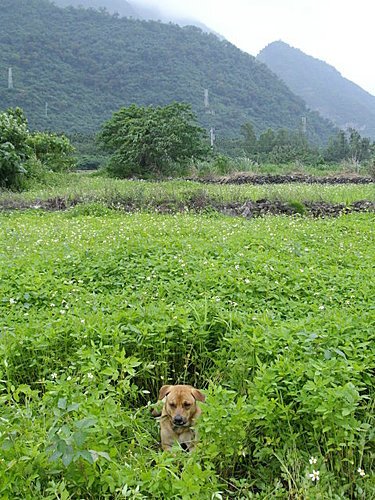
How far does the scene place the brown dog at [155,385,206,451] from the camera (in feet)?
9.95

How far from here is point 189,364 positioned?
3922 millimetres

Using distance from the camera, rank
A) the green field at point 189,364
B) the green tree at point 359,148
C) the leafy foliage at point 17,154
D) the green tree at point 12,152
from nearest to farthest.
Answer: the green field at point 189,364 < the green tree at point 12,152 < the leafy foliage at point 17,154 < the green tree at point 359,148

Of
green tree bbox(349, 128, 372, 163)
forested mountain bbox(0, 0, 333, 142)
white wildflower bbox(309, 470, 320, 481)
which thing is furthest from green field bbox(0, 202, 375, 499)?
forested mountain bbox(0, 0, 333, 142)

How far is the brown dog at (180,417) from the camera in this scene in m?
3.03

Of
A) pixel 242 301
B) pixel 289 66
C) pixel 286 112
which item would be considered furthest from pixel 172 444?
pixel 289 66

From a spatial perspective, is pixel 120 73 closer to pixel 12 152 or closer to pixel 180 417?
pixel 12 152

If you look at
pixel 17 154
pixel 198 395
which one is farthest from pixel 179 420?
pixel 17 154

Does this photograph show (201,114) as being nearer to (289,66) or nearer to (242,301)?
(242,301)

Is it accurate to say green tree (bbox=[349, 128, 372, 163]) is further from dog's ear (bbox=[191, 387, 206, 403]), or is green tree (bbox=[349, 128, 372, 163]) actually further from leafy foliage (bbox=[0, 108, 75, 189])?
dog's ear (bbox=[191, 387, 206, 403])

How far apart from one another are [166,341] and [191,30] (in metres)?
75.8

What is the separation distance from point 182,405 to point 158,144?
63.0ft

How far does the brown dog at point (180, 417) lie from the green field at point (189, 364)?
0.15 metres

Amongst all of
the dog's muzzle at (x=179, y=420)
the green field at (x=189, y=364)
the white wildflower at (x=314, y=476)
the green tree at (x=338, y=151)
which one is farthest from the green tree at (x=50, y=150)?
the white wildflower at (x=314, y=476)

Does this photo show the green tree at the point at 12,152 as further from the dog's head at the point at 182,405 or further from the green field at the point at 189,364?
the dog's head at the point at 182,405
